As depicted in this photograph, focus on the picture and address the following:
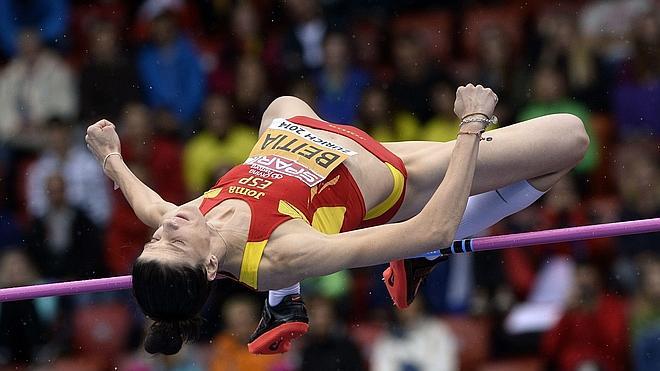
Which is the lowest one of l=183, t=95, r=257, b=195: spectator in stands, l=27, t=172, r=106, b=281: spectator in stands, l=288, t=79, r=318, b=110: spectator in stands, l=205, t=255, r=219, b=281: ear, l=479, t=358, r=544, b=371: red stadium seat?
l=27, t=172, r=106, b=281: spectator in stands

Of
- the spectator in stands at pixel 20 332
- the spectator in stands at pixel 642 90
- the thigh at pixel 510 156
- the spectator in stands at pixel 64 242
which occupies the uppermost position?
the spectator in stands at pixel 642 90

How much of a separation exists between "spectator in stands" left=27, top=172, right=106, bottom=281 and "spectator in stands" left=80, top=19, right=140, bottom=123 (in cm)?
86

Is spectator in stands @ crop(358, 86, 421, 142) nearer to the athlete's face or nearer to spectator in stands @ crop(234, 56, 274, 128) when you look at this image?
spectator in stands @ crop(234, 56, 274, 128)

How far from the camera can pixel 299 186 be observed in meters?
6.16

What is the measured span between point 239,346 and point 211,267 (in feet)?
13.5

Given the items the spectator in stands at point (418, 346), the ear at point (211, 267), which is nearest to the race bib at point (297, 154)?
the ear at point (211, 267)

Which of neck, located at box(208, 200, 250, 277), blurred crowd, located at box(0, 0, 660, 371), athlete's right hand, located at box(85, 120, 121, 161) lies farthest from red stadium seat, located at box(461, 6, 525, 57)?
neck, located at box(208, 200, 250, 277)

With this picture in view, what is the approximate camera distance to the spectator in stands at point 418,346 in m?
9.77

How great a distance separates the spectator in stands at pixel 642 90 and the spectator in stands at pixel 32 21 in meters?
4.84

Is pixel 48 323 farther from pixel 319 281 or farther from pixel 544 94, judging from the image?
Result: pixel 544 94

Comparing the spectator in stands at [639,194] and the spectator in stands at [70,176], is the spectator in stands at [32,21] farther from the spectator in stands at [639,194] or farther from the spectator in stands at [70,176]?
the spectator in stands at [639,194]

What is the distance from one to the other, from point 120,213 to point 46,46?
2.15m

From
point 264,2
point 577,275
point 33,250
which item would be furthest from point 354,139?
point 264,2

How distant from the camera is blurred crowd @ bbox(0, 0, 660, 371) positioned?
9805 mm
